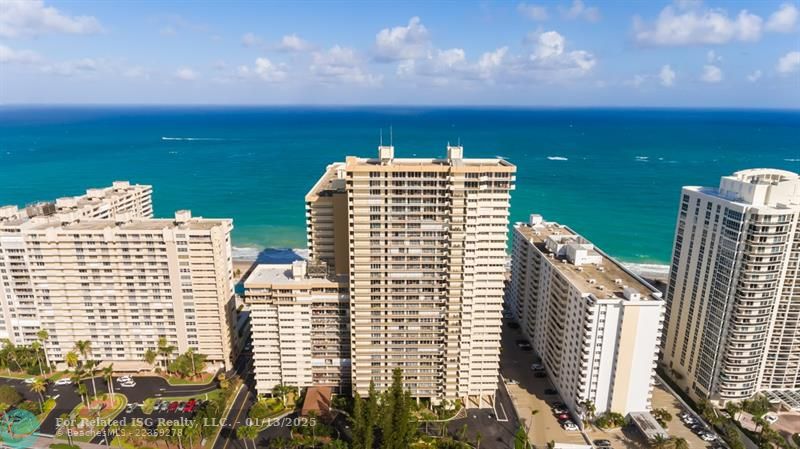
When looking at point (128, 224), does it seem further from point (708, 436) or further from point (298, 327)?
point (708, 436)

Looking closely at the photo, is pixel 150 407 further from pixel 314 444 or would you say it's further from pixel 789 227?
pixel 789 227

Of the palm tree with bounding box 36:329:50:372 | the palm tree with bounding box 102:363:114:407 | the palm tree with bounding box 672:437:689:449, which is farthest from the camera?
the palm tree with bounding box 36:329:50:372

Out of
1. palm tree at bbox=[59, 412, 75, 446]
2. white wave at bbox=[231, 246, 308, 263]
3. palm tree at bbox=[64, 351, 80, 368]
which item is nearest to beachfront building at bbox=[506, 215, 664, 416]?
palm tree at bbox=[59, 412, 75, 446]

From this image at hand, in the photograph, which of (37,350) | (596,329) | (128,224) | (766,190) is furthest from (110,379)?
(766,190)

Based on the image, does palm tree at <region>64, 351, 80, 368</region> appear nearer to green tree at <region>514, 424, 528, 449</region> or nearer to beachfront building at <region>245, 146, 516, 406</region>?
beachfront building at <region>245, 146, 516, 406</region>

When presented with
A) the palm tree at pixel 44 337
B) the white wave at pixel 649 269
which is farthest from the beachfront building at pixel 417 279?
the white wave at pixel 649 269

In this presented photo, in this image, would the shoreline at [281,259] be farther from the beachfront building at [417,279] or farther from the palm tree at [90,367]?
the beachfront building at [417,279]

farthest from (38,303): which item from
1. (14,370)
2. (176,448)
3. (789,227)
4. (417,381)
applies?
(789,227)
